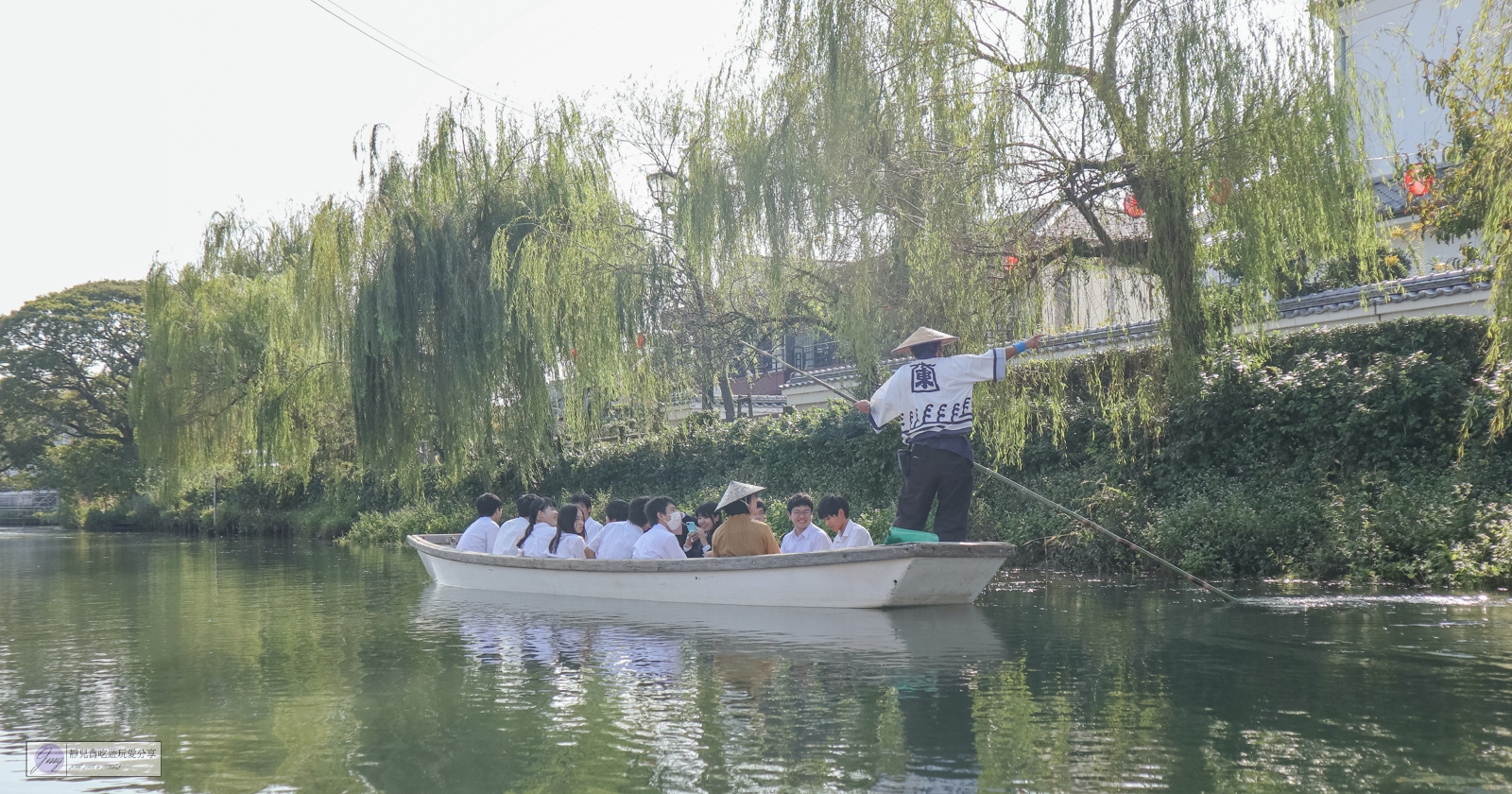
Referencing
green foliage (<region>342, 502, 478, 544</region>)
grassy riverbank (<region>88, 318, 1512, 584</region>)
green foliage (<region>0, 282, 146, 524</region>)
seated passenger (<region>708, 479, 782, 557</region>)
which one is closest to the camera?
seated passenger (<region>708, 479, 782, 557</region>)

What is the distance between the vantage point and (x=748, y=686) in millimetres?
6516

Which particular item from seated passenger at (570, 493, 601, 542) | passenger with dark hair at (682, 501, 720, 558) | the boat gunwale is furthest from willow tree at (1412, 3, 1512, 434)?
seated passenger at (570, 493, 601, 542)

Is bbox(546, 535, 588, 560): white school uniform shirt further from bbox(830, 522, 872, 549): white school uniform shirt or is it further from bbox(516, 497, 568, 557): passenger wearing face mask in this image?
bbox(830, 522, 872, 549): white school uniform shirt

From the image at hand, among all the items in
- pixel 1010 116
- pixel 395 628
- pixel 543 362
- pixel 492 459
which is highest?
pixel 1010 116

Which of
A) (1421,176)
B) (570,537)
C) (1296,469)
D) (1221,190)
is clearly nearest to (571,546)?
(570,537)

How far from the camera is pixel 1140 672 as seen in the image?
657 cm

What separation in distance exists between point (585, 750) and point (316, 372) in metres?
18.1

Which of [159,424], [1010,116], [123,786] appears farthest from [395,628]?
[159,424]

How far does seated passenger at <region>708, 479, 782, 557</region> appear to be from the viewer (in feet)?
32.6

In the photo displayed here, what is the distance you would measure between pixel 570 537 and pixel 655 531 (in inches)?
51.5

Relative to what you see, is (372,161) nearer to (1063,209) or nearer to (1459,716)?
(1063,209)

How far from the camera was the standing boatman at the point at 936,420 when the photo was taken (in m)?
9.05

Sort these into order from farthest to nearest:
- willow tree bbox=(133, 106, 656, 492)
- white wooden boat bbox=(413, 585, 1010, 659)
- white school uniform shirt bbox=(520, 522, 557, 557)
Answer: willow tree bbox=(133, 106, 656, 492) → white school uniform shirt bbox=(520, 522, 557, 557) → white wooden boat bbox=(413, 585, 1010, 659)

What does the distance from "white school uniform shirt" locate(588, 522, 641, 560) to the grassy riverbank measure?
3582 millimetres
